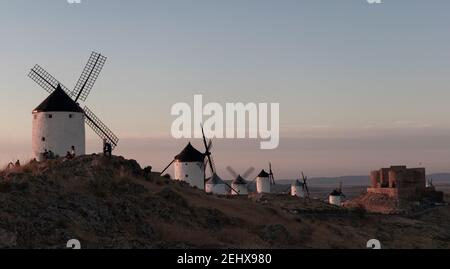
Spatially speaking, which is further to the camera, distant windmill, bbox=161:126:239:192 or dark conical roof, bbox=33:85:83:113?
distant windmill, bbox=161:126:239:192

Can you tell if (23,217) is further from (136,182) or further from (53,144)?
(53,144)

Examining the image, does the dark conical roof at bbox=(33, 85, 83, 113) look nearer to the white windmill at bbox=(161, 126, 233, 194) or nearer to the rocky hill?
the rocky hill

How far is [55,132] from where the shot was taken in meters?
30.0

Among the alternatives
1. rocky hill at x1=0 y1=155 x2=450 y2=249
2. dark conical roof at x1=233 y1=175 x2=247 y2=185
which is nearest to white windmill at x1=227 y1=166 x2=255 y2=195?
dark conical roof at x1=233 y1=175 x2=247 y2=185

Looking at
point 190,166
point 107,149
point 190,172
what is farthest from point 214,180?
point 107,149

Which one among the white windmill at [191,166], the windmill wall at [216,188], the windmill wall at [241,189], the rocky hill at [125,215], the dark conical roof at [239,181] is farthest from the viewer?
the dark conical roof at [239,181]

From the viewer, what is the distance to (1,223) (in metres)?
16.9

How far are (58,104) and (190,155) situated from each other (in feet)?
62.4

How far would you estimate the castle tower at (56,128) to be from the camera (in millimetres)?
29984

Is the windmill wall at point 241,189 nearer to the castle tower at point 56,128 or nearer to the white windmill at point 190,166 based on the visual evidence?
the white windmill at point 190,166

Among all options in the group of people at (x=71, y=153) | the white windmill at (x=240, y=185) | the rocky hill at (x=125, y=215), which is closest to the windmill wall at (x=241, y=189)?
the white windmill at (x=240, y=185)

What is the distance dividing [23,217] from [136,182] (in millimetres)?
9648

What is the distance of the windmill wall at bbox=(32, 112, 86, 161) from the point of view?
30.0 metres
